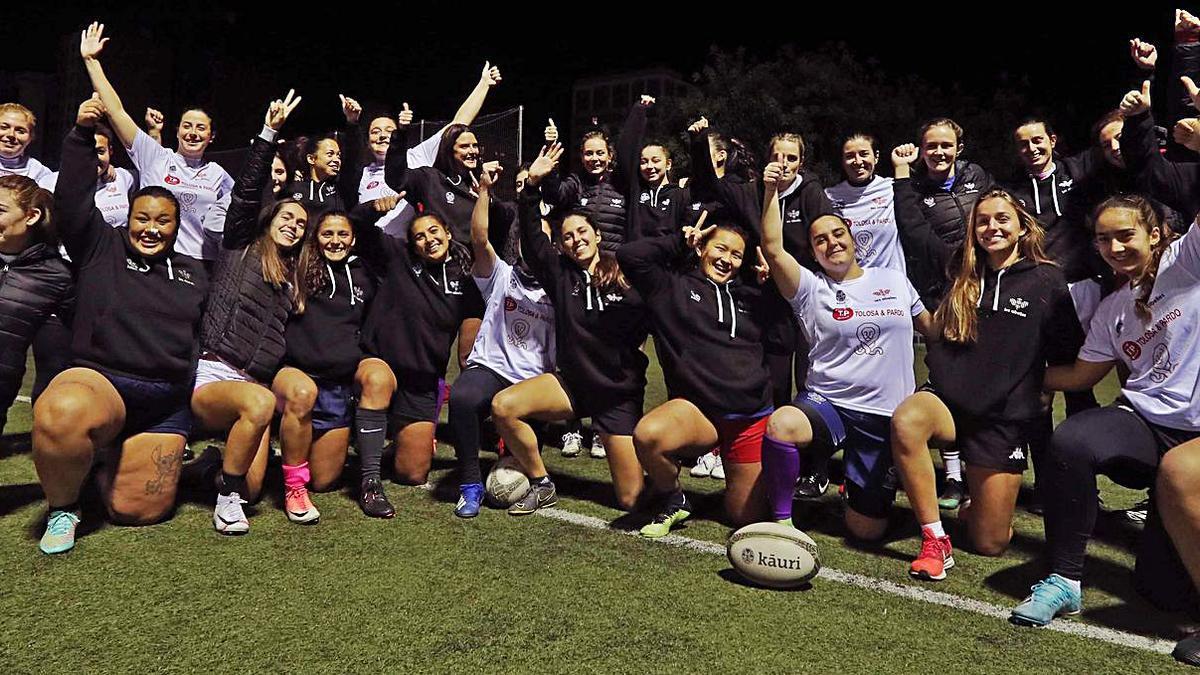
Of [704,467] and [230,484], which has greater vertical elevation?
[230,484]

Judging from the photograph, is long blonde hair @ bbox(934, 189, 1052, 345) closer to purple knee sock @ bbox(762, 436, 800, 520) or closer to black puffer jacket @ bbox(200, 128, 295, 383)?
purple knee sock @ bbox(762, 436, 800, 520)

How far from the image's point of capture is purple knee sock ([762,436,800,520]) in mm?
3908

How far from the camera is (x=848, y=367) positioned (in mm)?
4094

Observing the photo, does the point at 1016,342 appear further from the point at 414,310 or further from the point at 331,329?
the point at 331,329

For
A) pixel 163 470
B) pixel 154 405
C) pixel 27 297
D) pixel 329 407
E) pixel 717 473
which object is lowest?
pixel 717 473

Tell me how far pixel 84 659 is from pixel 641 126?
436 centimetres

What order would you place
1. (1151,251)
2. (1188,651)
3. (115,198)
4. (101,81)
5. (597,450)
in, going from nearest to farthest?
(1188,651)
(1151,251)
(101,81)
(115,198)
(597,450)

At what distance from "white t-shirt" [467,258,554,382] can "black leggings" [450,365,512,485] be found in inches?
6.8

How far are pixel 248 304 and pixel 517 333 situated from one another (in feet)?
4.74

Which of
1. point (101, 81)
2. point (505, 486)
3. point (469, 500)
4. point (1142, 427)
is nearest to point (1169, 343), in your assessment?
point (1142, 427)

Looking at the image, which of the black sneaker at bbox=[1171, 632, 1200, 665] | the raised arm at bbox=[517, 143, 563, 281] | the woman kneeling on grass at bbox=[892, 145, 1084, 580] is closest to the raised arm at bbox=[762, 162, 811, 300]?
the woman kneeling on grass at bbox=[892, 145, 1084, 580]

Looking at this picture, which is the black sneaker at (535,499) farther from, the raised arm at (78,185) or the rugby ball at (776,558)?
the raised arm at (78,185)

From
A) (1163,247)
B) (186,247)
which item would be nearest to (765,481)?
(1163,247)

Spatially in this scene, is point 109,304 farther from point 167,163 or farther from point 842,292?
point 842,292
